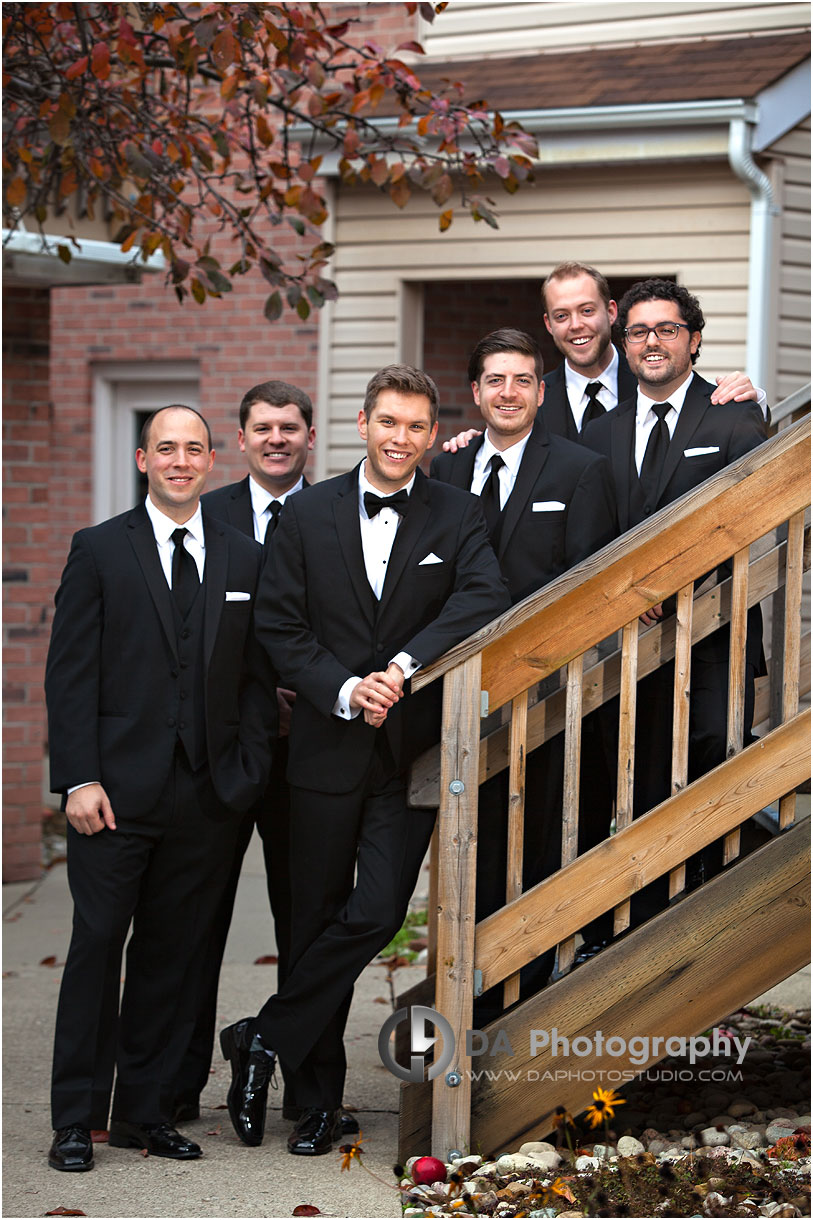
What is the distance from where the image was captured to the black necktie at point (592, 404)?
484 cm

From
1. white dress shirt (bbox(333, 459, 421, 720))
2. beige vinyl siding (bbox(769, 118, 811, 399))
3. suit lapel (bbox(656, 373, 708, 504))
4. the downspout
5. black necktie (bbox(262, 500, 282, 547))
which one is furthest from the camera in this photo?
beige vinyl siding (bbox(769, 118, 811, 399))

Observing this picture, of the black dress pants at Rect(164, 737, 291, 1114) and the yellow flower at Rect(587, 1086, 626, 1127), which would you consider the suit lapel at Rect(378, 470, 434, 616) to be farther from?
the yellow flower at Rect(587, 1086, 626, 1127)

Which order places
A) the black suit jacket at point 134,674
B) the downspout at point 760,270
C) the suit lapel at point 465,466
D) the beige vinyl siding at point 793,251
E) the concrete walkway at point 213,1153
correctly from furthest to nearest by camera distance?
the beige vinyl siding at point 793,251
the downspout at point 760,270
the suit lapel at point 465,466
the black suit jacket at point 134,674
the concrete walkway at point 213,1153

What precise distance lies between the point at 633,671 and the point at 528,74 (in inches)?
204

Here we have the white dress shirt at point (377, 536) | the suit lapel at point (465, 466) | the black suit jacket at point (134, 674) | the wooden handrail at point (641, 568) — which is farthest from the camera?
the suit lapel at point (465, 466)

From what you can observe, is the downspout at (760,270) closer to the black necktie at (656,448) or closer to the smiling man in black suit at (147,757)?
the black necktie at (656,448)

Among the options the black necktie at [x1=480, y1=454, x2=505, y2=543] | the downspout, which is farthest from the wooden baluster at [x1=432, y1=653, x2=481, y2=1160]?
the downspout

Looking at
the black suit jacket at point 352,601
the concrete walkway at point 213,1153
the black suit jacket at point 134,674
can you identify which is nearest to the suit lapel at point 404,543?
the black suit jacket at point 352,601

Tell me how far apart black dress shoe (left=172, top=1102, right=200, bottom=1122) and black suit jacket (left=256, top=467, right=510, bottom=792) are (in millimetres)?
1119

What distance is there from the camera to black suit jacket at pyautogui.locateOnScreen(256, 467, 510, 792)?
417 cm

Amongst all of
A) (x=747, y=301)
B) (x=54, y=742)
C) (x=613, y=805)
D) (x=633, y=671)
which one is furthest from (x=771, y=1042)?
(x=747, y=301)

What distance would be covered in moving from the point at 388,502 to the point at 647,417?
0.81m

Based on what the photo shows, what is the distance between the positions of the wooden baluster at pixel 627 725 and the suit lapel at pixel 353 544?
71cm

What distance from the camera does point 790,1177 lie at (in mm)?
3939
